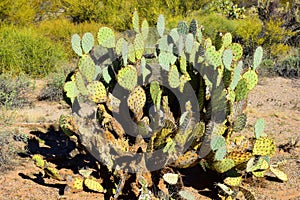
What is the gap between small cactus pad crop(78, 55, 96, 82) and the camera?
416 cm

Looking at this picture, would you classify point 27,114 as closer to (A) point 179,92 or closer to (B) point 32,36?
(A) point 179,92

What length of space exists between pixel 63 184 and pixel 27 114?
2.39 meters

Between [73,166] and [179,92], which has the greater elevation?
[179,92]

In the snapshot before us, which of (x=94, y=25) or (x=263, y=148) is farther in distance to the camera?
(x=94, y=25)

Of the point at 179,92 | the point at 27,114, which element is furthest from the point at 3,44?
the point at 179,92

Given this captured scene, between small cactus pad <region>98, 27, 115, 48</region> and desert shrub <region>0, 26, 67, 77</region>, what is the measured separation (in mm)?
4874

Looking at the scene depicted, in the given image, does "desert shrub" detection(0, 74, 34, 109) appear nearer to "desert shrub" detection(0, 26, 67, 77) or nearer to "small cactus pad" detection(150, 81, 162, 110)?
"desert shrub" detection(0, 26, 67, 77)

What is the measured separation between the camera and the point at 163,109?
14.4 ft

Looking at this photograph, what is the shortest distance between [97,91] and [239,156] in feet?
4.55

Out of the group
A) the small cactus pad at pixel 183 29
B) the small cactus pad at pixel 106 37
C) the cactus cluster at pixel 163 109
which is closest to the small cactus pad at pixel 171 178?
the cactus cluster at pixel 163 109

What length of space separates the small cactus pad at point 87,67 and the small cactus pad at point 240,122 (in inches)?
53.5

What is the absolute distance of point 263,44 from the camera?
1081 cm

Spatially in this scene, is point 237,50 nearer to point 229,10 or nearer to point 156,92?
point 156,92

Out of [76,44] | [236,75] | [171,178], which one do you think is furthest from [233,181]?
[76,44]
